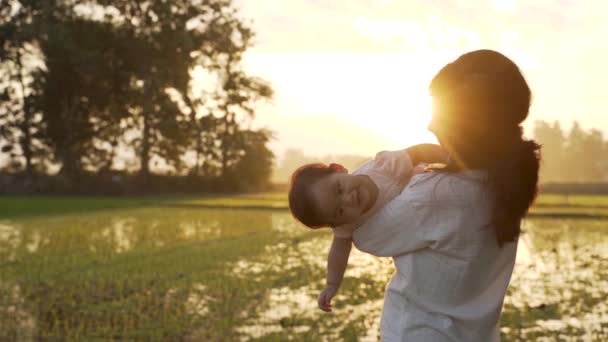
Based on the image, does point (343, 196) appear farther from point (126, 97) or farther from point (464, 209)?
point (126, 97)

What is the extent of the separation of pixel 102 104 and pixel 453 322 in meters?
34.1

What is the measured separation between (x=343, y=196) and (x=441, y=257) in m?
0.27

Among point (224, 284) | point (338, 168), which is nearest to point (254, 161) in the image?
point (224, 284)

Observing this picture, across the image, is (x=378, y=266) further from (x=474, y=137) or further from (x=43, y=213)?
(x=43, y=213)

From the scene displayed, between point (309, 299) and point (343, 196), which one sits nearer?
point (343, 196)

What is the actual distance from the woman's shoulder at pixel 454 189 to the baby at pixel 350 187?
0.12 meters

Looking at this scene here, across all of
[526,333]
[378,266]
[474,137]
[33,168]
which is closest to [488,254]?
[474,137]

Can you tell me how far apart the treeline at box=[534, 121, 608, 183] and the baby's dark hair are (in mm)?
77762

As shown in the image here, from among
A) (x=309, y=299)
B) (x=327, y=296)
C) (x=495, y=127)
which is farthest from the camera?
(x=309, y=299)

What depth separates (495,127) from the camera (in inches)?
71.5

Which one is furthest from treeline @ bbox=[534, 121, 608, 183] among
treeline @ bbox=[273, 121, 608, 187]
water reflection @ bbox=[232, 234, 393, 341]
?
water reflection @ bbox=[232, 234, 393, 341]

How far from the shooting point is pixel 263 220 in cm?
1809

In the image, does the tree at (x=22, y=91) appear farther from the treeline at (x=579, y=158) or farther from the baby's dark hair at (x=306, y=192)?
the treeline at (x=579, y=158)

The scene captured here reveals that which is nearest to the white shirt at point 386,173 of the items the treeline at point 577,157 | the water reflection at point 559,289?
the water reflection at point 559,289
